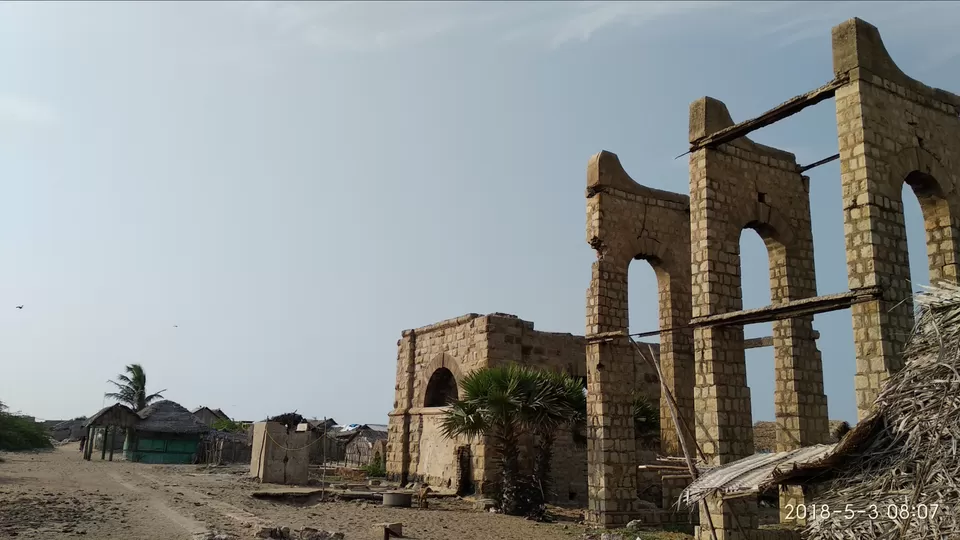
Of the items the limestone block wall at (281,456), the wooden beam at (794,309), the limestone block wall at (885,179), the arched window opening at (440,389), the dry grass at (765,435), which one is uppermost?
the limestone block wall at (885,179)

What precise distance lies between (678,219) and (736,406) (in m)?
5.55

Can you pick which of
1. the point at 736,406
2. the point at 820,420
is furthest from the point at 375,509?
the point at 820,420

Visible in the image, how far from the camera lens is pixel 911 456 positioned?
6855mm

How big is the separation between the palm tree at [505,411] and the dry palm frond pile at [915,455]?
287 inches

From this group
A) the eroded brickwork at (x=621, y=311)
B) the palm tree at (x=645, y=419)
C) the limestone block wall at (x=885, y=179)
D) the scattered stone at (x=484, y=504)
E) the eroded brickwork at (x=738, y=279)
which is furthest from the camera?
the palm tree at (x=645, y=419)

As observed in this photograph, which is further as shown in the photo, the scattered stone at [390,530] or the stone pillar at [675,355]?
the stone pillar at [675,355]

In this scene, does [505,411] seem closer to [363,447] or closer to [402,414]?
[402,414]

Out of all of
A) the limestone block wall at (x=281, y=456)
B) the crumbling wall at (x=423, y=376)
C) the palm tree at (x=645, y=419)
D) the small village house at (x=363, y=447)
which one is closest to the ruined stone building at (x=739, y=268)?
the crumbling wall at (x=423, y=376)

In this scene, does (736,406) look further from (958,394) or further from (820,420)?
(958,394)

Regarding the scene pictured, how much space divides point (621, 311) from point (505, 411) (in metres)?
3.06

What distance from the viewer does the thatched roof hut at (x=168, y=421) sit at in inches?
1337

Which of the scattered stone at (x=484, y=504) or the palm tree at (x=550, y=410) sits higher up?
the palm tree at (x=550, y=410)

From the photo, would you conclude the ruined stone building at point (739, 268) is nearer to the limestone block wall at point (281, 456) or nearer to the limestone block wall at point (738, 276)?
the limestone block wall at point (738, 276)

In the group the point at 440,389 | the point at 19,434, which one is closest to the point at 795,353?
the point at 440,389
